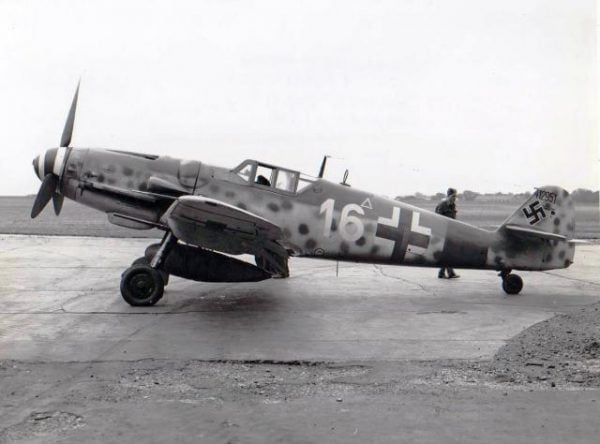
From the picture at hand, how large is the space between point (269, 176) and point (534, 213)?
15.0 feet

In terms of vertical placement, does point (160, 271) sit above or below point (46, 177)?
below

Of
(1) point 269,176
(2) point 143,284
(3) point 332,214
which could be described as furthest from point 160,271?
(3) point 332,214

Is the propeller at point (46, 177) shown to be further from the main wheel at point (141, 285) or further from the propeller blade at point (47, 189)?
the main wheel at point (141, 285)

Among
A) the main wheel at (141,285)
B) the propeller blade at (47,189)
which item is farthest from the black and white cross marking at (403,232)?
the propeller blade at (47,189)

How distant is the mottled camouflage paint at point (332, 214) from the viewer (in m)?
8.71

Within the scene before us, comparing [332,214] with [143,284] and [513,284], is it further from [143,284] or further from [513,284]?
[513,284]

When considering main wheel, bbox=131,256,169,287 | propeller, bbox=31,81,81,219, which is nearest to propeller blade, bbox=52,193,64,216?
propeller, bbox=31,81,81,219

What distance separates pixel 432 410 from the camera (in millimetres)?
4164

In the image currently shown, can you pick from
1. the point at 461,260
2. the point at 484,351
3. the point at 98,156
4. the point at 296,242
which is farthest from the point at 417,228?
the point at 98,156

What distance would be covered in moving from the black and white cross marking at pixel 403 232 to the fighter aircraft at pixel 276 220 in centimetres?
2

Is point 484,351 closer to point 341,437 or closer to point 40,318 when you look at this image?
point 341,437

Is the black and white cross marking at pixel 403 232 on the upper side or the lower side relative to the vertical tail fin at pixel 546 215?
lower

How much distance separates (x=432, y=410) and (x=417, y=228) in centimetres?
537

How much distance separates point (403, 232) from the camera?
363 inches
